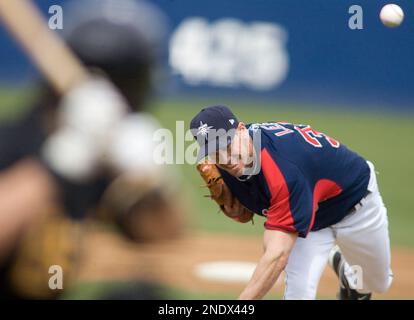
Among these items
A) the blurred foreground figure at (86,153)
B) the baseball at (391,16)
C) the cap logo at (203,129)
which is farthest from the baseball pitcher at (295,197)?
the blurred foreground figure at (86,153)

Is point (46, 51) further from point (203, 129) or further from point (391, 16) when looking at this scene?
point (391, 16)

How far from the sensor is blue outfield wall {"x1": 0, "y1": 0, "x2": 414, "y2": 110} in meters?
8.80

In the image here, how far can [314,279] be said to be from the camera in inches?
146

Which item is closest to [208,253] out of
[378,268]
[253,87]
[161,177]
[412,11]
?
[378,268]

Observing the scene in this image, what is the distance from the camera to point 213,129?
327 centimetres

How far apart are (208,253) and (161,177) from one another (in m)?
5.22

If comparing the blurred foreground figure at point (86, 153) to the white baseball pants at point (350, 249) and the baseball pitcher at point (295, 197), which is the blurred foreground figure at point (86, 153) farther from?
the white baseball pants at point (350, 249)

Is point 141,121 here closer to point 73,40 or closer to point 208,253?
point 73,40

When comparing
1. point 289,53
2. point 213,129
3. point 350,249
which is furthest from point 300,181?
point 289,53

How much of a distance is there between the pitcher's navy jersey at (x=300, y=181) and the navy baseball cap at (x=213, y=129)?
7.5 inches

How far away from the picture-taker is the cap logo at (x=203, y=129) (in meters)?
3.27

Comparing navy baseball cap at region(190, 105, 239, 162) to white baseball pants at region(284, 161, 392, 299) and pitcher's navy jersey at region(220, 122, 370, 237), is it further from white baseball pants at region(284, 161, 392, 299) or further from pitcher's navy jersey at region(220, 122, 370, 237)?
white baseball pants at region(284, 161, 392, 299)
